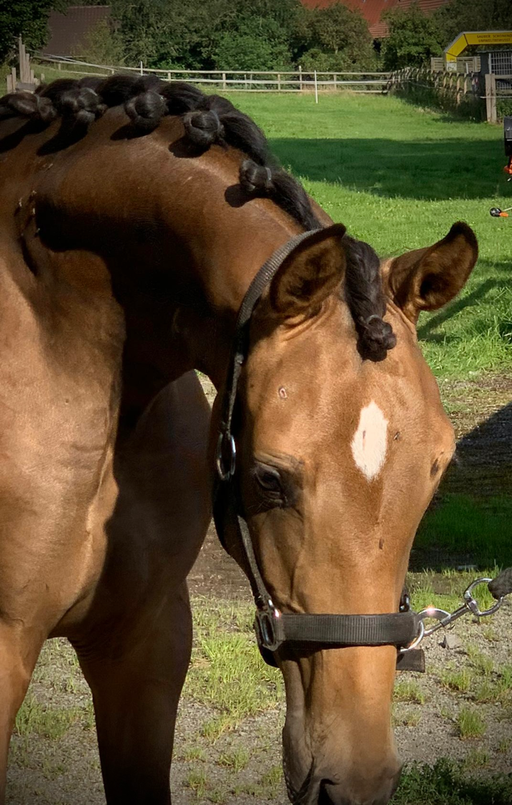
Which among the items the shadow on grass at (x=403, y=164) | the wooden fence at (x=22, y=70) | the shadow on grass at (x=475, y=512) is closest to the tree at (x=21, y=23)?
the wooden fence at (x=22, y=70)

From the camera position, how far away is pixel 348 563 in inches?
63.3

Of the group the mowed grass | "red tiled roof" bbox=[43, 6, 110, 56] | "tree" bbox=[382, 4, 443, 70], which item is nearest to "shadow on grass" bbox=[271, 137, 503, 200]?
the mowed grass

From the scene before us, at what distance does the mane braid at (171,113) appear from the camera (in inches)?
75.5

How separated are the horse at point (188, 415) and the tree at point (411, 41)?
120 ft

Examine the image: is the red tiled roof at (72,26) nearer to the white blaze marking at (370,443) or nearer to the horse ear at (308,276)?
the horse ear at (308,276)

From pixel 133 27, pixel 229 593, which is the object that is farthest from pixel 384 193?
pixel 229 593

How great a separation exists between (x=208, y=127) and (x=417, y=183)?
1842cm

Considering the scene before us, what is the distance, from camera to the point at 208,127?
2002 mm

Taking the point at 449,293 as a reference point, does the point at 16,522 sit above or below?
below

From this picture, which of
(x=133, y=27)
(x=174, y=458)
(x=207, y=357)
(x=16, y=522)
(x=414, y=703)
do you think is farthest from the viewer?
(x=133, y=27)

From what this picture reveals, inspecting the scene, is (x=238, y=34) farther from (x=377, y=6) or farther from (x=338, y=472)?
(x=338, y=472)

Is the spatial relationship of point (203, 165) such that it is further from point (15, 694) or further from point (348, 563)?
point (15, 694)

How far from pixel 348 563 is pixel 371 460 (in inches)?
6.5

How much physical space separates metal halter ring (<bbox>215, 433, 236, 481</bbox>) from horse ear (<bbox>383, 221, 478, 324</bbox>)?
1.24 feet
